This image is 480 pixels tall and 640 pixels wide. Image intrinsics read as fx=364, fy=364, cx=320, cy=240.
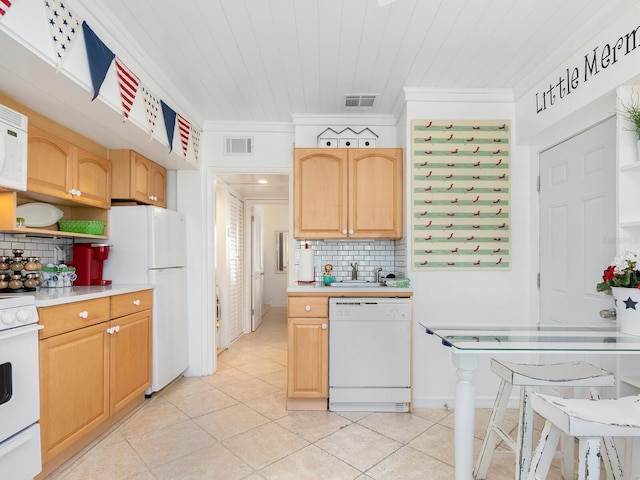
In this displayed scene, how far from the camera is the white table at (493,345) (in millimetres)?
1365

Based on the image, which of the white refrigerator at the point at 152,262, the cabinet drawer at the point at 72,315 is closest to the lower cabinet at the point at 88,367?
the cabinet drawer at the point at 72,315

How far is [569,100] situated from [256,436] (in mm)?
2913

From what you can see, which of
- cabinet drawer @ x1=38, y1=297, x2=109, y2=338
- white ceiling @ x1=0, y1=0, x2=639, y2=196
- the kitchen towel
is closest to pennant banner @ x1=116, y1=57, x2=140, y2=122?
white ceiling @ x1=0, y1=0, x2=639, y2=196

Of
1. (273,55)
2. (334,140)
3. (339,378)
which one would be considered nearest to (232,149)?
(334,140)

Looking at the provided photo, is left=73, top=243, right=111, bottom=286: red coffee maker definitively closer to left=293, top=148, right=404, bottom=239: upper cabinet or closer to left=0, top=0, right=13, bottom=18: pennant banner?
left=293, top=148, right=404, bottom=239: upper cabinet

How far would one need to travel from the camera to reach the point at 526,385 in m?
1.64

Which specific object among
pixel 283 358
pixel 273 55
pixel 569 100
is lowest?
pixel 283 358

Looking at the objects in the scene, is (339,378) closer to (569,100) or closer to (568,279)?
(568,279)

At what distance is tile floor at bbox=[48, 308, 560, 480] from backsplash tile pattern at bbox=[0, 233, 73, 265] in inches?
52.5

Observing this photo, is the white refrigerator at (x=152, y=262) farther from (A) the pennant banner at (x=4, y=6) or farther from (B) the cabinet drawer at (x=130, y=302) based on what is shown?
(A) the pennant banner at (x=4, y=6)

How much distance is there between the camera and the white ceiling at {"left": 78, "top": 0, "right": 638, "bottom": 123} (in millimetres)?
1936

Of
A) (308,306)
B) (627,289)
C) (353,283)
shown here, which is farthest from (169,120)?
(627,289)

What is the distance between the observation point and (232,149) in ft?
11.7

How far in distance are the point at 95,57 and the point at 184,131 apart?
48.3 inches
